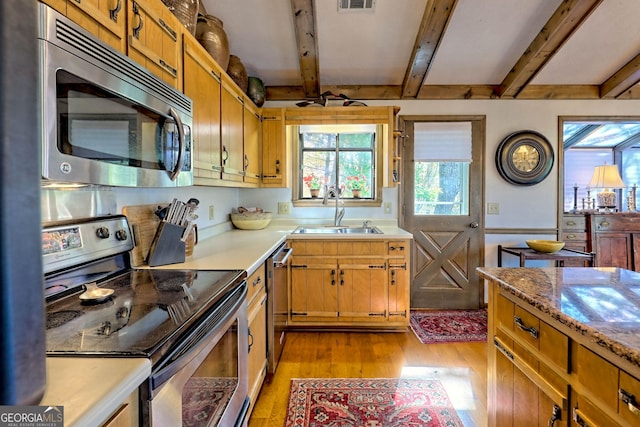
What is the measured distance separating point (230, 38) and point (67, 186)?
82.2 inches

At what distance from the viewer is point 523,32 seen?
8.53 feet

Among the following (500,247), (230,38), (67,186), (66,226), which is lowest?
(500,247)

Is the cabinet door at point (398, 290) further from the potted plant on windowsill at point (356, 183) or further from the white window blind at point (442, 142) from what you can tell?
the white window blind at point (442, 142)

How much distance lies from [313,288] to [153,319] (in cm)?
197

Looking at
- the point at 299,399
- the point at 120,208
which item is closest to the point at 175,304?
the point at 120,208

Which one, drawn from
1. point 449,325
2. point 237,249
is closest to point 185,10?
point 237,249

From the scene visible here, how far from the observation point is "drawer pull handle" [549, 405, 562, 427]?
90 centimetres

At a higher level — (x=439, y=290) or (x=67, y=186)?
(x=67, y=186)

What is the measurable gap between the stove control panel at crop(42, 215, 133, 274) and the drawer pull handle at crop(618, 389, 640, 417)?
5.19ft

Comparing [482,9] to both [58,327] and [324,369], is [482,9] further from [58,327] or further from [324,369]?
[58,327]

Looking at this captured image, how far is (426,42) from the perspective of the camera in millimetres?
2529

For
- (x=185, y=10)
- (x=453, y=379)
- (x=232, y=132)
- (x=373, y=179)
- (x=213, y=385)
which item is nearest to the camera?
(x=213, y=385)

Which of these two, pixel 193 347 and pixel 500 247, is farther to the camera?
pixel 500 247

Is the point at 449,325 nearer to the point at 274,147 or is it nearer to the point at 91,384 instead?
the point at 274,147
